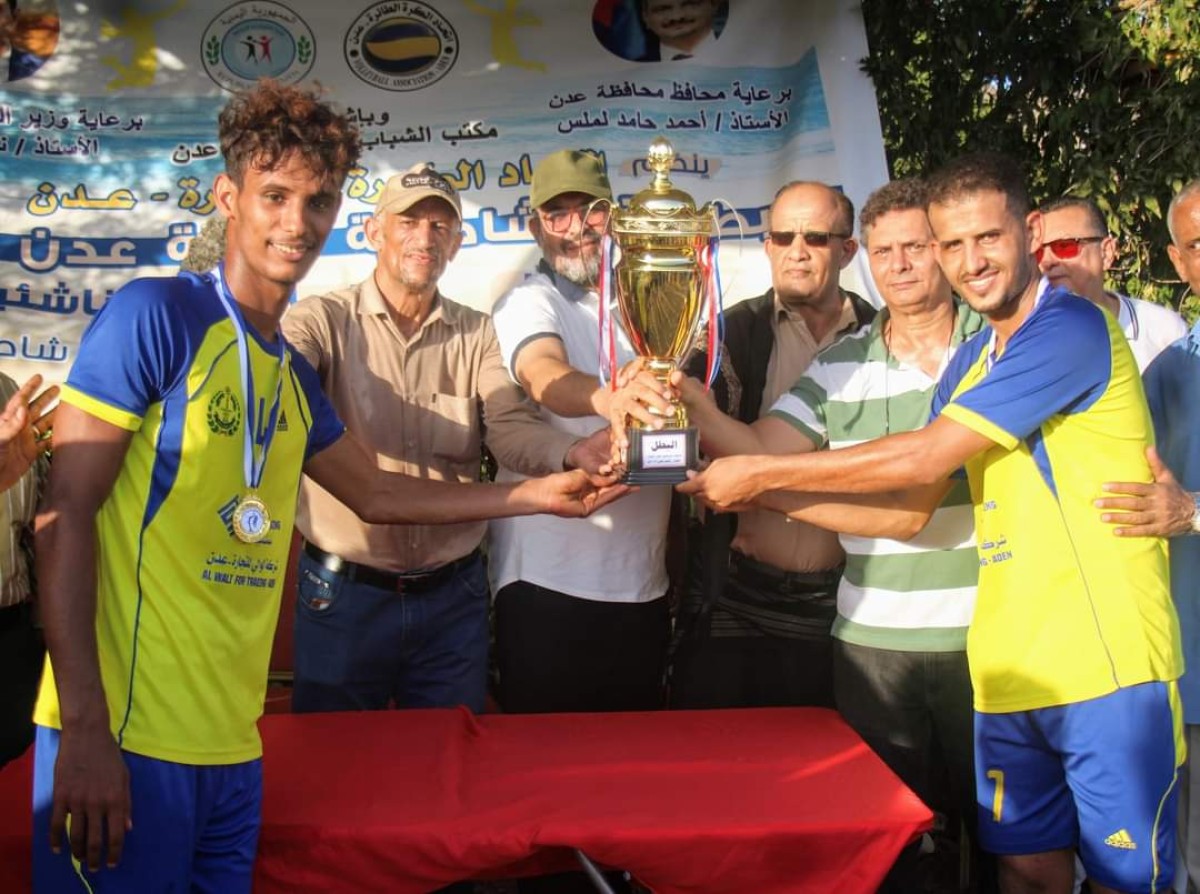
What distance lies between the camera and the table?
2.03 metres

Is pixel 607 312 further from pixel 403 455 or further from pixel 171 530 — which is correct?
pixel 171 530

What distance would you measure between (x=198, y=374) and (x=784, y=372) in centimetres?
188

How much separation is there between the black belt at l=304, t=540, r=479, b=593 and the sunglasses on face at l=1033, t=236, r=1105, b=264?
2.35 m

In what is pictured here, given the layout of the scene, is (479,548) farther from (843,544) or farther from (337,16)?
(337,16)

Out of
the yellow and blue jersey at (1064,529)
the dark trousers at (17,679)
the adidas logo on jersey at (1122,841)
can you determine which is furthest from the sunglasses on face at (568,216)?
the adidas logo on jersey at (1122,841)

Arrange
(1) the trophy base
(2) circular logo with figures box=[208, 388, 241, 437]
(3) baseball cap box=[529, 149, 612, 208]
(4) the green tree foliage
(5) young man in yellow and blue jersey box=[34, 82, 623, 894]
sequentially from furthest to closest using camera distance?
(4) the green tree foliage
(3) baseball cap box=[529, 149, 612, 208]
(1) the trophy base
(2) circular logo with figures box=[208, 388, 241, 437]
(5) young man in yellow and blue jersey box=[34, 82, 623, 894]

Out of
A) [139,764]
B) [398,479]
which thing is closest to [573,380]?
[398,479]

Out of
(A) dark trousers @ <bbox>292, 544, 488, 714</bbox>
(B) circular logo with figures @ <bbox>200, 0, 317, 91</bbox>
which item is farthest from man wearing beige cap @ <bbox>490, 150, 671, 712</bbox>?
(B) circular logo with figures @ <bbox>200, 0, 317, 91</bbox>

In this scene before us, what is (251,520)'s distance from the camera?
199cm

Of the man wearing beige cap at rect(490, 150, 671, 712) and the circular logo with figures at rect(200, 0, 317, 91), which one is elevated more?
the circular logo with figures at rect(200, 0, 317, 91)

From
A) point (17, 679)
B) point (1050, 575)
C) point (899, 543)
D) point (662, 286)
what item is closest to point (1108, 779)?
point (1050, 575)

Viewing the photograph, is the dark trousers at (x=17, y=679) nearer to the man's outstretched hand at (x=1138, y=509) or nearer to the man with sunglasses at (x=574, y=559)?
the man with sunglasses at (x=574, y=559)

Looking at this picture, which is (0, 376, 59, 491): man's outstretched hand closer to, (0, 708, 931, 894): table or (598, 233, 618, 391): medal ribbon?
(0, 708, 931, 894): table

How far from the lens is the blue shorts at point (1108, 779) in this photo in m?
2.29
